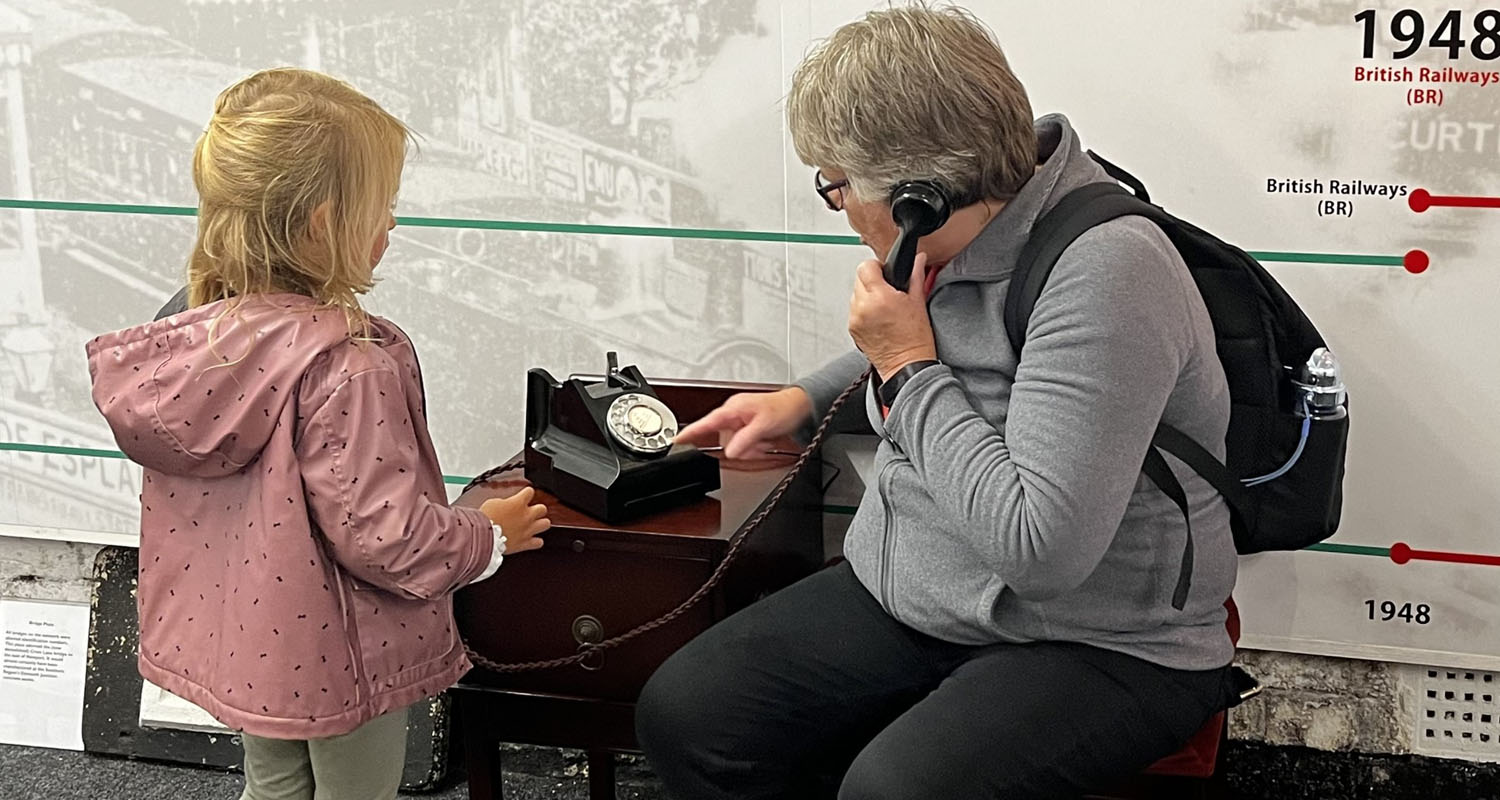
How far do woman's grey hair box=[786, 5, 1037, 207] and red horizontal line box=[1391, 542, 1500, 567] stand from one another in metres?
0.92

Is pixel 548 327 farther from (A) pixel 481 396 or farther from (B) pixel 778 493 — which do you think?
(B) pixel 778 493

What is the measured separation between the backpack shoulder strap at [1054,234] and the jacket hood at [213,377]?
720 mm

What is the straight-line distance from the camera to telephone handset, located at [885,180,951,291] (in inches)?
67.9

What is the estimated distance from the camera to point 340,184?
1736mm

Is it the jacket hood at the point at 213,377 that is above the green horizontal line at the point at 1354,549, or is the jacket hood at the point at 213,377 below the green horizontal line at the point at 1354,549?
above

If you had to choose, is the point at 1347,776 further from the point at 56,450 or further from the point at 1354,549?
the point at 56,450

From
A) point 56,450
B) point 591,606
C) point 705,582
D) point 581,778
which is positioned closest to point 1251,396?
point 705,582

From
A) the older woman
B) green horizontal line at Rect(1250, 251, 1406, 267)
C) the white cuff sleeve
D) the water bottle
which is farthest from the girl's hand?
green horizontal line at Rect(1250, 251, 1406, 267)

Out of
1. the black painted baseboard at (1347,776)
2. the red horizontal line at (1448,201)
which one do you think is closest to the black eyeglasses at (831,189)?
the red horizontal line at (1448,201)

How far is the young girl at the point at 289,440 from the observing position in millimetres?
1708

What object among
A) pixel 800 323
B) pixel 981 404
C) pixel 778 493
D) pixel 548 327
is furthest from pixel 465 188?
pixel 981 404

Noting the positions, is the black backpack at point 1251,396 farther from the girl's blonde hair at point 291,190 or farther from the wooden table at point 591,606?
the girl's blonde hair at point 291,190

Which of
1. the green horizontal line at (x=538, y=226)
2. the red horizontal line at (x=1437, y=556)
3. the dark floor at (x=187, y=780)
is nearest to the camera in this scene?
the red horizontal line at (x=1437, y=556)

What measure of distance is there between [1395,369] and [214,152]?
5.12ft
